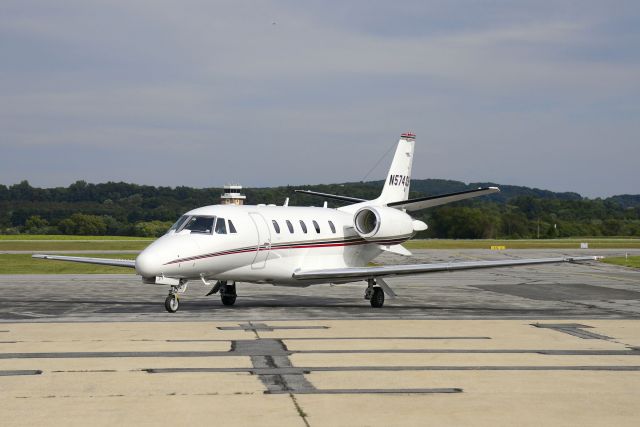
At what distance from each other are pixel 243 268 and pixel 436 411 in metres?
14.3

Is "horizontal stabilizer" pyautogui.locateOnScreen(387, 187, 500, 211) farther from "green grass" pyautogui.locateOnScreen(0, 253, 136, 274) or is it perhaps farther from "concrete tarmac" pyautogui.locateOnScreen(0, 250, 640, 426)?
"green grass" pyautogui.locateOnScreen(0, 253, 136, 274)

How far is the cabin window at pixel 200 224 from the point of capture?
74.8 ft

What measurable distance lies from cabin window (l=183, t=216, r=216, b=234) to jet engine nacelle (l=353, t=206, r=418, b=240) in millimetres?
6189

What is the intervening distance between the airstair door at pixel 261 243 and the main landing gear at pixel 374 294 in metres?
3.01

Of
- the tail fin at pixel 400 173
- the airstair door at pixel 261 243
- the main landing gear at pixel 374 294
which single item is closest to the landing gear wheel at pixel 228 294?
the airstair door at pixel 261 243

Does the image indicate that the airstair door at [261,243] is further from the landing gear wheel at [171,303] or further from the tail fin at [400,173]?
the tail fin at [400,173]

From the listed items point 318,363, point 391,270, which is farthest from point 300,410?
point 391,270

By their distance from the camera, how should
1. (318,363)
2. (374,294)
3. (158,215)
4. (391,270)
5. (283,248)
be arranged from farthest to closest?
1. (158,215)
2. (374,294)
3. (283,248)
4. (391,270)
5. (318,363)

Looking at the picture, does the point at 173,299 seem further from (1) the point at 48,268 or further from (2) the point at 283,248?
(1) the point at 48,268

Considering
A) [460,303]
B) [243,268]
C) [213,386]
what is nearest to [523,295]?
[460,303]

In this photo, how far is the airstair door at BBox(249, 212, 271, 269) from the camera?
23938 millimetres

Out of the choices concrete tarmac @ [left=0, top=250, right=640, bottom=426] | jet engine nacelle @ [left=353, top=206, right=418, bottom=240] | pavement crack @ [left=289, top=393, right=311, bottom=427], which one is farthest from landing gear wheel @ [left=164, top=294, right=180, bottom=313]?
pavement crack @ [left=289, top=393, right=311, bottom=427]

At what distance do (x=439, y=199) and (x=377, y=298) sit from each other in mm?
4007

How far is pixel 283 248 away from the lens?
976 inches
